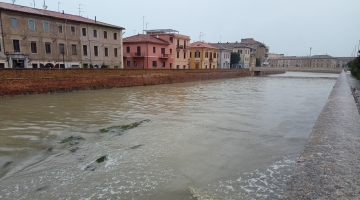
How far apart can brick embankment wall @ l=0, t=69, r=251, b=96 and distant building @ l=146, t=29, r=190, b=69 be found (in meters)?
11.4

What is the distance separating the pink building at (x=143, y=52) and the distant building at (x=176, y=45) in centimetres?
236

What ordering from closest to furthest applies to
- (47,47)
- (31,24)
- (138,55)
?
(31,24), (47,47), (138,55)

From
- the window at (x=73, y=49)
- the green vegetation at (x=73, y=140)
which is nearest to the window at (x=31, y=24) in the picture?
the window at (x=73, y=49)

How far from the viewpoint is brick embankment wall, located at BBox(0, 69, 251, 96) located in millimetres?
16556

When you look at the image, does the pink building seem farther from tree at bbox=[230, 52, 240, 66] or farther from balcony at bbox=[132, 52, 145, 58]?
tree at bbox=[230, 52, 240, 66]

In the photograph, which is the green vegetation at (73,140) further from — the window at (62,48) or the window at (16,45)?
the window at (62,48)

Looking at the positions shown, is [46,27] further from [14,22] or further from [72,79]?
[72,79]

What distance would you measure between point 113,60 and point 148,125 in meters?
24.6

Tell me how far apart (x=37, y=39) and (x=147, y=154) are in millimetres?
23082

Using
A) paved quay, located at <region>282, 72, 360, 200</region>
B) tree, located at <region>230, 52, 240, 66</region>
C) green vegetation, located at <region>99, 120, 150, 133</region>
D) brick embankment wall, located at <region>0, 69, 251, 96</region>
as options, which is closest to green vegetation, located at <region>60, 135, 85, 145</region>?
green vegetation, located at <region>99, 120, 150, 133</region>

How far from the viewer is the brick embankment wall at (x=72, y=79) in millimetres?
16556

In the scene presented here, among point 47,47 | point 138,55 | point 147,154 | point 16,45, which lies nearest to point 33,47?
point 47,47

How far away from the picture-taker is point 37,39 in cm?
2436

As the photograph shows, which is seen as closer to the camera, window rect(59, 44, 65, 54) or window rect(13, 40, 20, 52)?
window rect(13, 40, 20, 52)
